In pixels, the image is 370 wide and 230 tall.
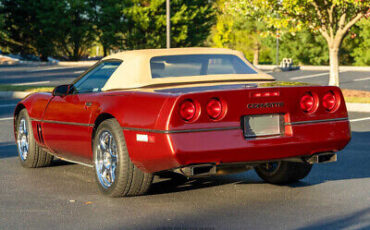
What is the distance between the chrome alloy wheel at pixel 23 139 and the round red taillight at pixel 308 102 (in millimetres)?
3876

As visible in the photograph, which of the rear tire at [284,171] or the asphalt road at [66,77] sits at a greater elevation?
the rear tire at [284,171]

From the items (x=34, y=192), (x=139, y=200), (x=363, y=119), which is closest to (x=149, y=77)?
(x=139, y=200)

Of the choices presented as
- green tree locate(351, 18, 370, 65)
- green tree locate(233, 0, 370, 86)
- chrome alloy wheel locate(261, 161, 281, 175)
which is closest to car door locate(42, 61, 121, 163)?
chrome alloy wheel locate(261, 161, 281, 175)

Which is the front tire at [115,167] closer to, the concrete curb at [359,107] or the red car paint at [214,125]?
the red car paint at [214,125]

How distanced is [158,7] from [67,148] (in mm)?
44097

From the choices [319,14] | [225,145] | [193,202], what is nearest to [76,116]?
[193,202]

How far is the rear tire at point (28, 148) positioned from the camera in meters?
8.08

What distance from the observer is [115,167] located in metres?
6.29

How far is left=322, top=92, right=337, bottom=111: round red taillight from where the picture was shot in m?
6.16

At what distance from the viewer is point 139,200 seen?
6199 mm

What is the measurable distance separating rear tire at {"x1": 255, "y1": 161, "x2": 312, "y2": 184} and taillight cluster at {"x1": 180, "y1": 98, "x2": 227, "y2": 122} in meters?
1.44

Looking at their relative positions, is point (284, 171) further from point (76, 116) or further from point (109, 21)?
point (109, 21)

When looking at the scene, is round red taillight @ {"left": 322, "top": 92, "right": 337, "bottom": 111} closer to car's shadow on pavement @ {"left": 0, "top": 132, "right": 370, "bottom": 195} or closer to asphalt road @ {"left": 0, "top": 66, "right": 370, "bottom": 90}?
car's shadow on pavement @ {"left": 0, "top": 132, "right": 370, "bottom": 195}

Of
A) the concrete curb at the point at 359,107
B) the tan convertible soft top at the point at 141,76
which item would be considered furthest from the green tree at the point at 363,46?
the tan convertible soft top at the point at 141,76
